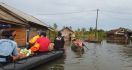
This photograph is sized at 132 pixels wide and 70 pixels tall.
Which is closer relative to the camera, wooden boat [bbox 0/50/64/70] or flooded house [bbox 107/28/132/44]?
wooden boat [bbox 0/50/64/70]

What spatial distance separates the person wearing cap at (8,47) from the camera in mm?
9883

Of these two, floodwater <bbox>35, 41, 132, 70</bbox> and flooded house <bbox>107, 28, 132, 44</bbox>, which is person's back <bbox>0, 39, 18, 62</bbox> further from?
flooded house <bbox>107, 28, 132, 44</bbox>

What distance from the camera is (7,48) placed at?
33.8 feet

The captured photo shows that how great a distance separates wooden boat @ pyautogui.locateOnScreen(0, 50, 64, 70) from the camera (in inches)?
432

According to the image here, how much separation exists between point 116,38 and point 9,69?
62693 millimetres

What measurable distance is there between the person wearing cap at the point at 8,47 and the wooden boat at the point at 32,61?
0.88 feet

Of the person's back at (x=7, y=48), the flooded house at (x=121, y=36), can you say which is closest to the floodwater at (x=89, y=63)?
the person's back at (x=7, y=48)

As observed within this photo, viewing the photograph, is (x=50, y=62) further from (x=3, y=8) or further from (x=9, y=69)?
(x=3, y=8)

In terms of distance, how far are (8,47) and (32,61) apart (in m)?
3.36

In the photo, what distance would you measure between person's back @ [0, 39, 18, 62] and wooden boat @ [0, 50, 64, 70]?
1.65ft

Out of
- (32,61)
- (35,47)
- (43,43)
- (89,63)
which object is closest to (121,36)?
(89,63)

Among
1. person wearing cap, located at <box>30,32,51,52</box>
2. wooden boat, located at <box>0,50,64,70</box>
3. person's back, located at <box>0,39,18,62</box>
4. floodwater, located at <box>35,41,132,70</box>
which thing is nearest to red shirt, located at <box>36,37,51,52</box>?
person wearing cap, located at <box>30,32,51,52</box>

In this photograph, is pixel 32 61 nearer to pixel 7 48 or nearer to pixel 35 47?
pixel 35 47

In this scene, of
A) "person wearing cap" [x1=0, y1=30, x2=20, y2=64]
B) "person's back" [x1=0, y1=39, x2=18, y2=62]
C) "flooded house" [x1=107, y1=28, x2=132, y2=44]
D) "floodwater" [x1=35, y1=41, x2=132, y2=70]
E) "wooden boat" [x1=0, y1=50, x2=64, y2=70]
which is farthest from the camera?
"flooded house" [x1=107, y1=28, x2=132, y2=44]
